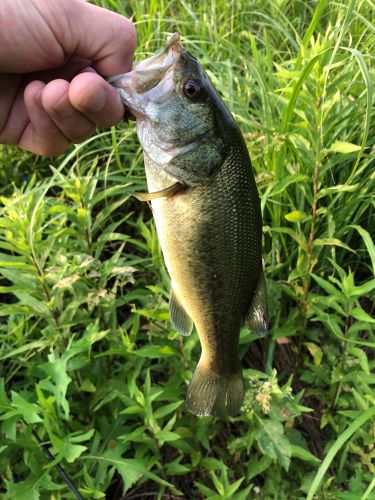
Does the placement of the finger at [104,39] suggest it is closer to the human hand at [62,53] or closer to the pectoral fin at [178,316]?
the human hand at [62,53]

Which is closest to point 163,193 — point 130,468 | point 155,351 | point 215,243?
point 215,243

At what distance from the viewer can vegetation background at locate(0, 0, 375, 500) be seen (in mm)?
1732

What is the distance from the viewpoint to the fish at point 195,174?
1.33 meters

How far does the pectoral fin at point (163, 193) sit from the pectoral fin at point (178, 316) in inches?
15.5

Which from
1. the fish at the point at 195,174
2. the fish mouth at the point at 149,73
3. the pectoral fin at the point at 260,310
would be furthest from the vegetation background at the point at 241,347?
the fish mouth at the point at 149,73

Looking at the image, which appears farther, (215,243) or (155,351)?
(155,351)

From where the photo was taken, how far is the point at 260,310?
1.51 meters

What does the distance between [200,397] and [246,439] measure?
396mm

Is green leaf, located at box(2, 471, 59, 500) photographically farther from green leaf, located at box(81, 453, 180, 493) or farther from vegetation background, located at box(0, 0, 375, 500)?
green leaf, located at box(81, 453, 180, 493)

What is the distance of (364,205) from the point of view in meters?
2.24

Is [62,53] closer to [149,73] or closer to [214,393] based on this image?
[149,73]

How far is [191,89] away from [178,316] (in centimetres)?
74

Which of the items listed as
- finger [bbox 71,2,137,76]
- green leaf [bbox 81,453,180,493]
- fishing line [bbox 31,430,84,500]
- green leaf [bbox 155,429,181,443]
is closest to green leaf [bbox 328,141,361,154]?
finger [bbox 71,2,137,76]

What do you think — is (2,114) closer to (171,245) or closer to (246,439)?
(171,245)
